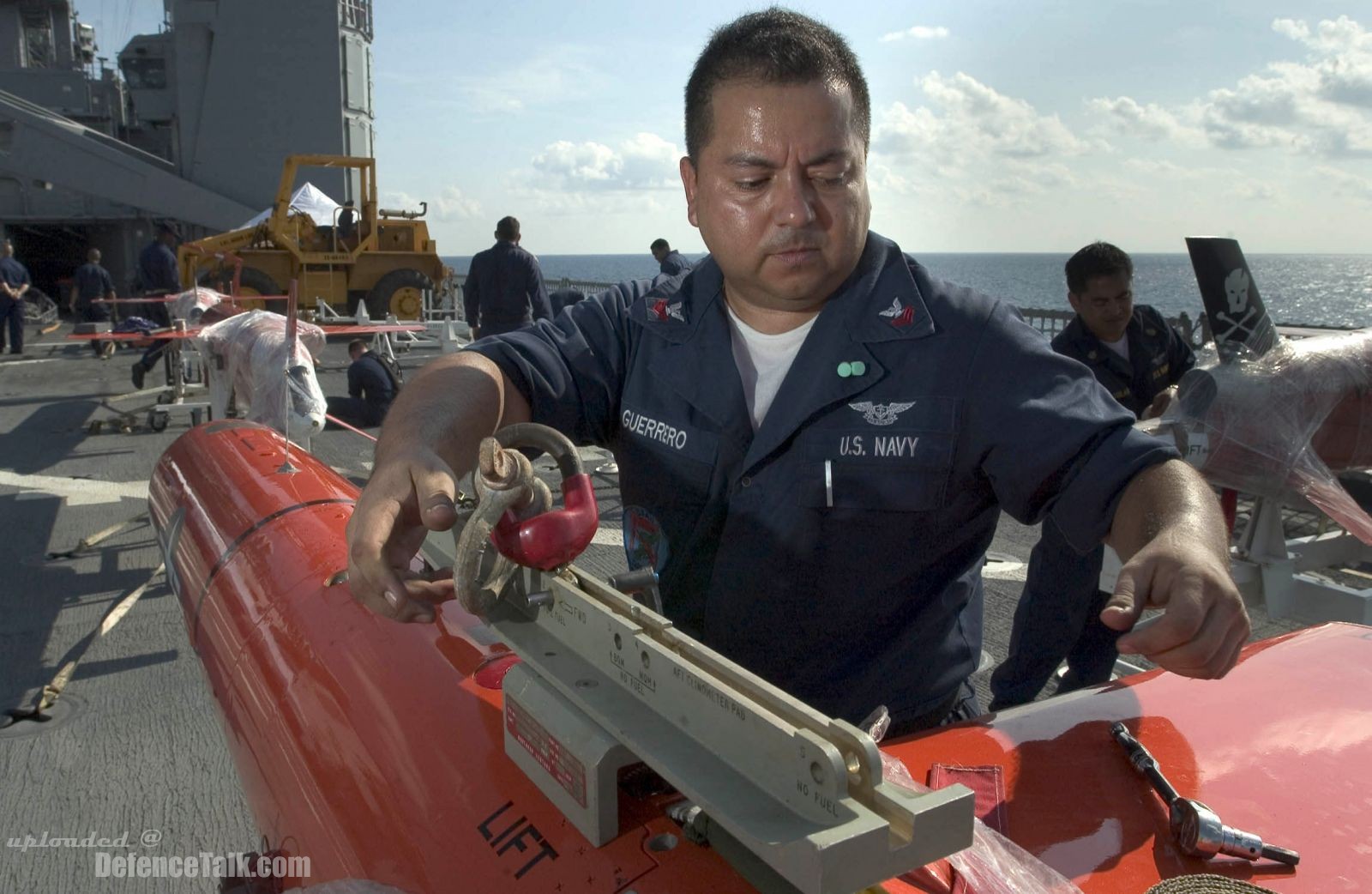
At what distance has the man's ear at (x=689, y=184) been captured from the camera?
1856 mm

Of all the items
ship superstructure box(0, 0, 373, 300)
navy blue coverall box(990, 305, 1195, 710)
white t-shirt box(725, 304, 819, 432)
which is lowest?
navy blue coverall box(990, 305, 1195, 710)

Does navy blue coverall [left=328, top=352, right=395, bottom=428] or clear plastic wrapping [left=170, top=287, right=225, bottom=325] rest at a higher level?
clear plastic wrapping [left=170, top=287, right=225, bottom=325]

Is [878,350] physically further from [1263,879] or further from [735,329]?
[1263,879]

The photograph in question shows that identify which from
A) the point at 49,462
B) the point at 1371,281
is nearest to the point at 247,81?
the point at 49,462

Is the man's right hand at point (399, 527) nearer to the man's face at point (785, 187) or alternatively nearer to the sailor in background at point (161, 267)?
the man's face at point (785, 187)

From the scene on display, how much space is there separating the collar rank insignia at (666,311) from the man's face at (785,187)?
7.0 inches

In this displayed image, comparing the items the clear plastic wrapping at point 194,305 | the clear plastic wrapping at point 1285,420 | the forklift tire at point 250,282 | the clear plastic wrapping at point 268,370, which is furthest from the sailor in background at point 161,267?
the clear plastic wrapping at point 1285,420

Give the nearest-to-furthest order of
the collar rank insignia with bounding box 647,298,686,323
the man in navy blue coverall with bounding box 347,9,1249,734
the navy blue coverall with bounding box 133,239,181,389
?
the man in navy blue coverall with bounding box 347,9,1249,734 → the collar rank insignia with bounding box 647,298,686,323 → the navy blue coverall with bounding box 133,239,181,389

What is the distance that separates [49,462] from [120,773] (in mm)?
5728

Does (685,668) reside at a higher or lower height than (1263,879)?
higher

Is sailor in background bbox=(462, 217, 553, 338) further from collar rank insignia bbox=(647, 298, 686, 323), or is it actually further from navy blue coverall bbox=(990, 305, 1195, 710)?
collar rank insignia bbox=(647, 298, 686, 323)

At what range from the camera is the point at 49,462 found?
8062 mm

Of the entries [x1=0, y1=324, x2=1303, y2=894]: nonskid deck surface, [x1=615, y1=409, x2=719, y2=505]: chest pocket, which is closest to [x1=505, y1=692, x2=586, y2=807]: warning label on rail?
[x1=615, y1=409, x2=719, y2=505]: chest pocket

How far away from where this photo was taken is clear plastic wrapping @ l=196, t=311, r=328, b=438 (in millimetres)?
5203
